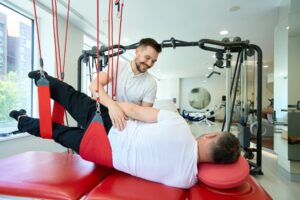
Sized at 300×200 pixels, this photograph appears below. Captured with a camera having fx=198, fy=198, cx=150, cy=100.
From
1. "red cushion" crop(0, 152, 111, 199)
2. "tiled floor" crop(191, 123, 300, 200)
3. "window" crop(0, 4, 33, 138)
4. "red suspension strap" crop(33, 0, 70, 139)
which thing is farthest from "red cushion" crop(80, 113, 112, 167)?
"window" crop(0, 4, 33, 138)

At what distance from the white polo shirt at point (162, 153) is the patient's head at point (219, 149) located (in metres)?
0.05

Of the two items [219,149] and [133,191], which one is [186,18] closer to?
[219,149]

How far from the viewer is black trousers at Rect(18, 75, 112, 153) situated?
1.21 meters

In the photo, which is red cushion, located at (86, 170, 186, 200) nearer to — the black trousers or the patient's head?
the patient's head

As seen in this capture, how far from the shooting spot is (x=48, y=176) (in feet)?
3.20

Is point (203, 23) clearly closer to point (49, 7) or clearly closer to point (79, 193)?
point (49, 7)

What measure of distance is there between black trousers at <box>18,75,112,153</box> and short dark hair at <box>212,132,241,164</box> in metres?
0.62

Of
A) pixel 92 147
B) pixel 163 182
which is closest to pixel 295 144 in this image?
pixel 163 182

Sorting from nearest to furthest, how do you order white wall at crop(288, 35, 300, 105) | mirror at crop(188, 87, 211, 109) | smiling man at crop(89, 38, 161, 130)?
Answer: smiling man at crop(89, 38, 161, 130), white wall at crop(288, 35, 300, 105), mirror at crop(188, 87, 211, 109)

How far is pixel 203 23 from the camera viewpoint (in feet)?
11.9

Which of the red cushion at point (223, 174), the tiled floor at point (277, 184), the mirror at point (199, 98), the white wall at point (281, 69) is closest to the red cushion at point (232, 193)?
the red cushion at point (223, 174)

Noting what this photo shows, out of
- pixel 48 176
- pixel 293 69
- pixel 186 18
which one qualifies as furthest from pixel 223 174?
pixel 186 18

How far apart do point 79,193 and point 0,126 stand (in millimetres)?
2561

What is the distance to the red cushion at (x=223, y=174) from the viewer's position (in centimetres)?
86
